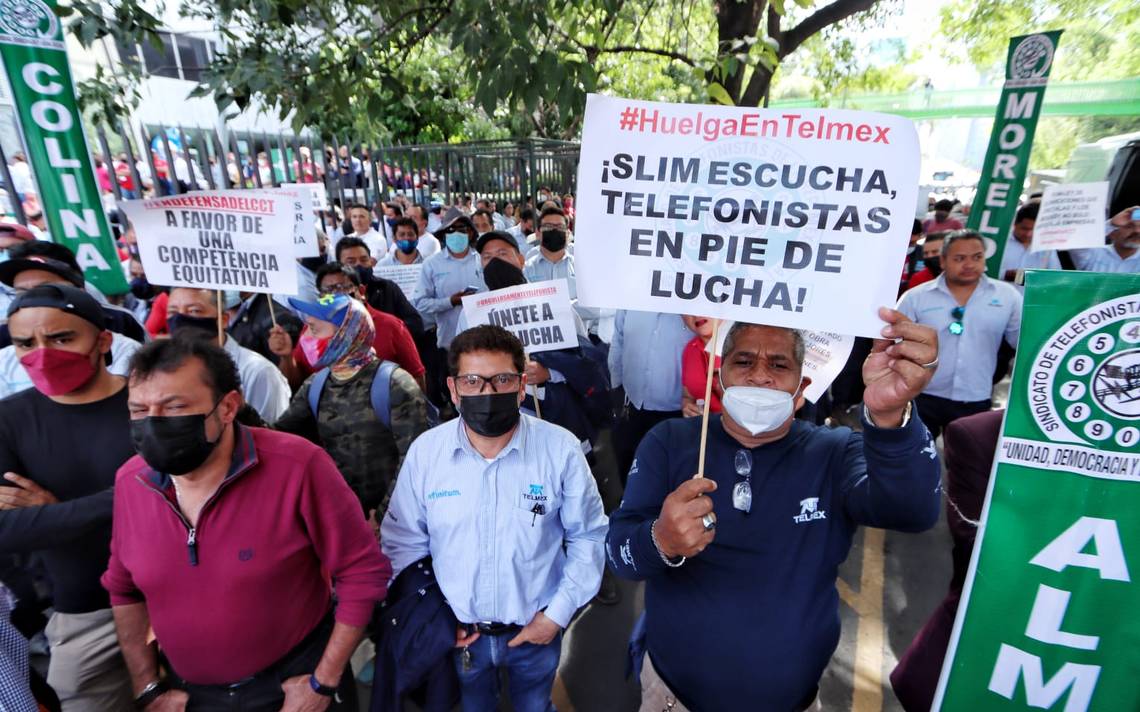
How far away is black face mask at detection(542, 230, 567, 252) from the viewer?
18.2ft

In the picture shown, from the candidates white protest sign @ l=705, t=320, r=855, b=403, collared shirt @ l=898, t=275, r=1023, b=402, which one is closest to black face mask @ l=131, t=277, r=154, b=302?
white protest sign @ l=705, t=320, r=855, b=403

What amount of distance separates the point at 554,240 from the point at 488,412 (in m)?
3.64

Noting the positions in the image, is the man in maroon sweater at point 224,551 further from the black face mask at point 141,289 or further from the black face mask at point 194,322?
the black face mask at point 141,289

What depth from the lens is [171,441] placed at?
1.77m

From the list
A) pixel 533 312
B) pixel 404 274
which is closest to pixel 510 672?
pixel 533 312

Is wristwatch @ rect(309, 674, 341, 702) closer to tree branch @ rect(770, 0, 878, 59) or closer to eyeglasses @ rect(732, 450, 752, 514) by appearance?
eyeglasses @ rect(732, 450, 752, 514)

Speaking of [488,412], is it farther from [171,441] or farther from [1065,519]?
[1065,519]

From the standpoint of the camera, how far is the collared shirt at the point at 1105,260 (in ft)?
18.0

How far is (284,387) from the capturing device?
10.6 ft

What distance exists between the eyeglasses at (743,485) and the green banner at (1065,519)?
635 millimetres

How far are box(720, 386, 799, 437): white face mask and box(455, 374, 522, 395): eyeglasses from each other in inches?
33.5

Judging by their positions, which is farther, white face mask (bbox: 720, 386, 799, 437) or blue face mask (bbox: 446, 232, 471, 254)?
blue face mask (bbox: 446, 232, 471, 254)

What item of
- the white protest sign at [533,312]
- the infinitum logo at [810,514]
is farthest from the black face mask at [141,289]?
the infinitum logo at [810,514]

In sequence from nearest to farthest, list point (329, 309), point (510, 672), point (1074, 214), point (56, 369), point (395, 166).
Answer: point (56, 369) → point (510, 672) → point (329, 309) → point (1074, 214) → point (395, 166)
